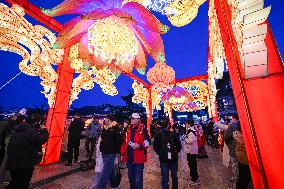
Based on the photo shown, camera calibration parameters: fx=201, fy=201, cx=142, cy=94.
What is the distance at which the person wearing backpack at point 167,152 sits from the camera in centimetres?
467

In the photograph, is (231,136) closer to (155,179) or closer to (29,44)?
(155,179)

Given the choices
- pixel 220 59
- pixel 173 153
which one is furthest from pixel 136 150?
pixel 220 59

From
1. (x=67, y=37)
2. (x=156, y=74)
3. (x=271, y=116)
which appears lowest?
(x=271, y=116)

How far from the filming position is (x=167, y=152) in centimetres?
468

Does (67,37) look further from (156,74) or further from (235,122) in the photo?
(156,74)

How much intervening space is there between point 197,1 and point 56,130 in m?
7.18

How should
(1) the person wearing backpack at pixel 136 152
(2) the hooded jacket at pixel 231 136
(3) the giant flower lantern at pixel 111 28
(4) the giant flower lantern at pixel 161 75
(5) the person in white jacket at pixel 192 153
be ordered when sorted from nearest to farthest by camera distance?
(3) the giant flower lantern at pixel 111 28 → (1) the person wearing backpack at pixel 136 152 → (2) the hooded jacket at pixel 231 136 → (5) the person in white jacket at pixel 192 153 → (4) the giant flower lantern at pixel 161 75

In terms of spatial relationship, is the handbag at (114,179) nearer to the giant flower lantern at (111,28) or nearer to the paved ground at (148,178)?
the paved ground at (148,178)

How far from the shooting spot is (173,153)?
4.70 metres

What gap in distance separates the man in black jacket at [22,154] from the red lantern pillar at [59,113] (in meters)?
4.11

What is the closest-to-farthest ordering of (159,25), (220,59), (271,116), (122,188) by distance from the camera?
(271,116) < (159,25) < (220,59) < (122,188)

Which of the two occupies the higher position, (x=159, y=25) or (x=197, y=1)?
(x=197, y=1)

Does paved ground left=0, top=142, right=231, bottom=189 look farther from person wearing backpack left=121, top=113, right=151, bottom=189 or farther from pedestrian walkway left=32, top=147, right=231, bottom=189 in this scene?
person wearing backpack left=121, top=113, right=151, bottom=189

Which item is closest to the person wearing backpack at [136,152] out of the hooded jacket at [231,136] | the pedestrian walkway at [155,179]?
the pedestrian walkway at [155,179]
